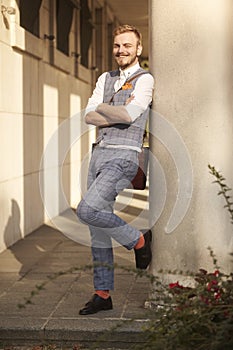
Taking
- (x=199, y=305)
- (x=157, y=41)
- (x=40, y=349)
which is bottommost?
(x=40, y=349)

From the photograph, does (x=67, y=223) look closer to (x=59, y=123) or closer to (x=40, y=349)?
(x=59, y=123)

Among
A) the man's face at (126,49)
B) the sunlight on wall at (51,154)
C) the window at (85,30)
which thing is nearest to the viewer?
the man's face at (126,49)

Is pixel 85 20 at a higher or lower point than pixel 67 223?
higher

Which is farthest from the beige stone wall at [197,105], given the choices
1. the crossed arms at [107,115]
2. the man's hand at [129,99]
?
the crossed arms at [107,115]

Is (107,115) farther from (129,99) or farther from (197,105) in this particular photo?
(197,105)

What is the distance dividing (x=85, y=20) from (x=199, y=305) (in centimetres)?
1132

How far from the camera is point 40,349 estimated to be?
5.00 metres

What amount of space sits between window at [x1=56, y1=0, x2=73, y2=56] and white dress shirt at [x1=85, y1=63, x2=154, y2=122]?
6.23 meters

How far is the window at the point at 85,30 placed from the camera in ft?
46.3

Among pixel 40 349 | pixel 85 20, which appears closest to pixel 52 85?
pixel 85 20

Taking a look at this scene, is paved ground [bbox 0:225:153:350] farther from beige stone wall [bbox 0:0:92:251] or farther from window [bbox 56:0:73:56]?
window [bbox 56:0:73:56]

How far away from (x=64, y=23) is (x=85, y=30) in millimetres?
2400

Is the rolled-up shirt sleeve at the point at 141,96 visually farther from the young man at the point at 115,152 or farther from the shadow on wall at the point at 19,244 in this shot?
the shadow on wall at the point at 19,244

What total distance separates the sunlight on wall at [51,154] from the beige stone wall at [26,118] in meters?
0.01
